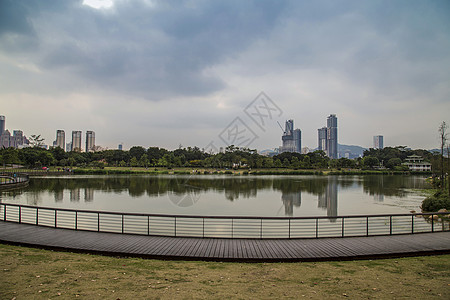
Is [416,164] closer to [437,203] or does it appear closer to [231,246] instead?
[437,203]

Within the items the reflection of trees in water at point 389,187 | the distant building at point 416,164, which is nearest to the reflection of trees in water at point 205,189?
the reflection of trees in water at point 389,187

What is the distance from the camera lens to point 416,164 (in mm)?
112312

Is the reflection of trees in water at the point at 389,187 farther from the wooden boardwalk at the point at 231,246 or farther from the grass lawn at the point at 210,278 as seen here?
the grass lawn at the point at 210,278

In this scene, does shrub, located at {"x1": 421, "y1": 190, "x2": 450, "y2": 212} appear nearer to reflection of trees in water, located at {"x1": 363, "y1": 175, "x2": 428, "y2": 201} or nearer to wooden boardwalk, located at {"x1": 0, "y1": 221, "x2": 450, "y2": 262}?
reflection of trees in water, located at {"x1": 363, "y1": 175, "x2": 428, "y2": 201}

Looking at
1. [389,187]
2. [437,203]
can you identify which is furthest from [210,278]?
[389,187]

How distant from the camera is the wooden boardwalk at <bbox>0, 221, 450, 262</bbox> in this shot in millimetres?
7230

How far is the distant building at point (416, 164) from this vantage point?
110562mm

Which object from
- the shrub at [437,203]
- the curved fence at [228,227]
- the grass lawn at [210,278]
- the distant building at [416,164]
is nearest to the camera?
the grass lawn at [210,278]

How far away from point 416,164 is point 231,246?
13029 centimetres

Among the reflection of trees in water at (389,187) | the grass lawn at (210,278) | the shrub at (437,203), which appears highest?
the grass lawn at (210,278)

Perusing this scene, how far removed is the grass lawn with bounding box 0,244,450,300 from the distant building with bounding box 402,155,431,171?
126 m

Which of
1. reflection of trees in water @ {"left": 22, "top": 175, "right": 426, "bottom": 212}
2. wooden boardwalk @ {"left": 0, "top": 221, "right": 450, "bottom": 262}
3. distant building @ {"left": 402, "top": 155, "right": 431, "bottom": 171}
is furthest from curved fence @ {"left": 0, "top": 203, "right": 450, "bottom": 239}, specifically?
distant building @ {"left": 402, "top": 155, "right": 431, "bottom": 171}

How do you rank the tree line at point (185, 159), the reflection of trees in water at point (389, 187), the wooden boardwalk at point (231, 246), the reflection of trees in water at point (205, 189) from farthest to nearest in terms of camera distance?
the tree line at point (185, 159), the reflection of trees in water at point (389, 187), the reflection of trees in water at point (205, 189), the wooden boardwalk at point (231, 246)

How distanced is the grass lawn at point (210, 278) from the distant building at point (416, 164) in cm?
12610
